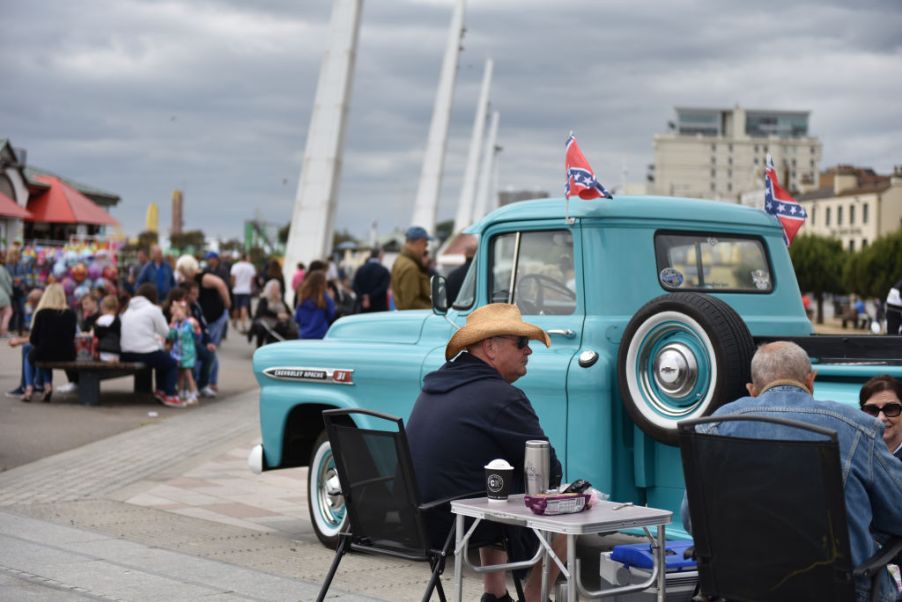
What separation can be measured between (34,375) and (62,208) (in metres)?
37.4

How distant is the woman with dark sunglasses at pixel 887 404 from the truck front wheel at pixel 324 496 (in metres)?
3.70

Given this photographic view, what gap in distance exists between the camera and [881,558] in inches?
173

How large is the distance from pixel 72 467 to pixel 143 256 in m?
15.3

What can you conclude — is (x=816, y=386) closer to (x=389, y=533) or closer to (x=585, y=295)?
(x=585, y=295)

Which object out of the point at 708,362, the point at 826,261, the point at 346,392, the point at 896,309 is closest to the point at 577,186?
the point at 708,362

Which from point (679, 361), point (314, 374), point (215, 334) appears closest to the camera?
point (679, 361)

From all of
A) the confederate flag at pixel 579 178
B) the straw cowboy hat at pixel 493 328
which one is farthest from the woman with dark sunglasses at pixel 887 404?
the confederate flag at pixel 579 178

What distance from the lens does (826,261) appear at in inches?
3903

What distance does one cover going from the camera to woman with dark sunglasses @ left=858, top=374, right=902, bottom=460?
18.7ft

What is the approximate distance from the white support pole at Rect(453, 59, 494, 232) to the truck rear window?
2699 inches

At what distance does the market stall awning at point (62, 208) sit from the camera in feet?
166

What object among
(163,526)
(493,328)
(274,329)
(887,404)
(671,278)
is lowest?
(163,526)

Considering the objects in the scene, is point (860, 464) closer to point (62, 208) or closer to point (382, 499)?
point (382, 499)

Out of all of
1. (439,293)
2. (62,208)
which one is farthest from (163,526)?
(62,208)
